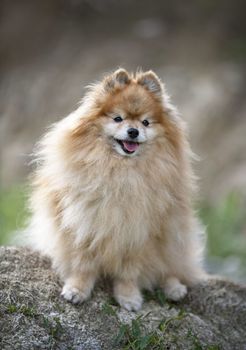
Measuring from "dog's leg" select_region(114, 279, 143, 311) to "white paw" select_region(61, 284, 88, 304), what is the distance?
0.90 feet

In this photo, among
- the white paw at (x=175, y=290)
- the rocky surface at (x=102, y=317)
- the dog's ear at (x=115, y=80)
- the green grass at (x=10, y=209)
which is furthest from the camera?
the green grass at (x=10, y=209)

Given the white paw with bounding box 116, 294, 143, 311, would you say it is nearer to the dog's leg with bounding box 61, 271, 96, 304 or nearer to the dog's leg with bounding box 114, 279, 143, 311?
the dog's leg with bounding box 114, 279, 143, 311

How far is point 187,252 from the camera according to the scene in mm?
5102

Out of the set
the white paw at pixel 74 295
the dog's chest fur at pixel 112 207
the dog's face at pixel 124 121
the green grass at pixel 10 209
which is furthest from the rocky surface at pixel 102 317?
the green grass at pixel 10 209

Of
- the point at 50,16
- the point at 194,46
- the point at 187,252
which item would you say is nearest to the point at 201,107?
the point at 194,46

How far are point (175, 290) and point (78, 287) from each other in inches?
31.9

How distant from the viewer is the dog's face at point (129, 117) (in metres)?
4.46

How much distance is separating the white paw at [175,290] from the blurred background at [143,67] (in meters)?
3.91

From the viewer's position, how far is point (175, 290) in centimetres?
497

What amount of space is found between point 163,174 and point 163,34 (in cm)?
781

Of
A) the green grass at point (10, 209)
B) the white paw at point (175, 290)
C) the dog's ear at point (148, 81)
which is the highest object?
the green grass at point (10, 209)

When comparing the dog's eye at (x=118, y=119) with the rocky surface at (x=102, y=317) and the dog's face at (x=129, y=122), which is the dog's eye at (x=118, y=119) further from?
the rocky surface at (x=102, y=317)

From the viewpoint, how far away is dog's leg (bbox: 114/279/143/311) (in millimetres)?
4641

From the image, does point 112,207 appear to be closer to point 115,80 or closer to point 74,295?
point 74,295
